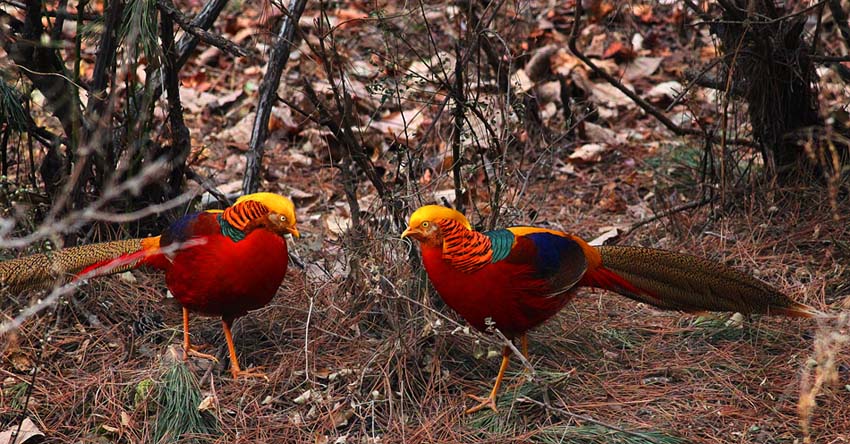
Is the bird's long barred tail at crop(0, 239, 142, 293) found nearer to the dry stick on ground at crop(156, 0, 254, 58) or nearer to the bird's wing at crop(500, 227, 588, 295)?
the dry stick on ground at crop(156, 0, 254, 58)

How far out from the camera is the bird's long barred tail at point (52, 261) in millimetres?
3871

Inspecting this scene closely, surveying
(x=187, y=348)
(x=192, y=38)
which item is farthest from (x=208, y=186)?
(x=187, y=348)

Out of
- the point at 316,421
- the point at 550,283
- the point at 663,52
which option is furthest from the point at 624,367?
the point at 663,52

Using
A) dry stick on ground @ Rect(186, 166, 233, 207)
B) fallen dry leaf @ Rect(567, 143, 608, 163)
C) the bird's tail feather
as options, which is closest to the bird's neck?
the bird's tail feather

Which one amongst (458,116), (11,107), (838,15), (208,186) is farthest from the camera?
(208,186)

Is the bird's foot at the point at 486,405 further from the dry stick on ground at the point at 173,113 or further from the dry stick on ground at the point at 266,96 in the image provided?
the dry stick on ground at the point at 173,113

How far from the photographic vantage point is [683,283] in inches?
150

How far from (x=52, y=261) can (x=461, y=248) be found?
5.18 feet

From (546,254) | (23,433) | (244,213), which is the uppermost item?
(244,213)

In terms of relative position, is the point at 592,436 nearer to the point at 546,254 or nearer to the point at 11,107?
the point at 546,254

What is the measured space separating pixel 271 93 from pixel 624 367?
2.08 meters

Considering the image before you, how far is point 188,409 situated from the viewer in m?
3.58

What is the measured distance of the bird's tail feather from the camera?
153 inches

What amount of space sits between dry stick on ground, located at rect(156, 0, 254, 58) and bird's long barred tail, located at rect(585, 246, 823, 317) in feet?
5.25
